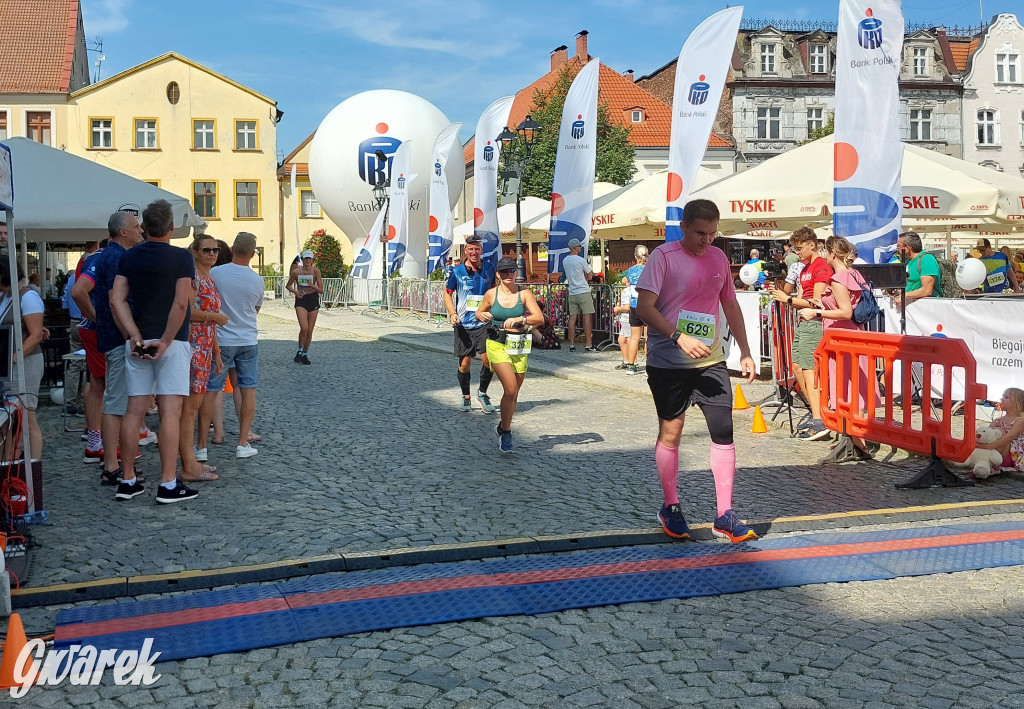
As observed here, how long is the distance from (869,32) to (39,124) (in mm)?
50062

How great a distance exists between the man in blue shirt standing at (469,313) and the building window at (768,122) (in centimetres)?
5058

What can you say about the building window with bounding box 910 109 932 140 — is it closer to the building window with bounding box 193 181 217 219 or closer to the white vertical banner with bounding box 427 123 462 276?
→ the building window with bounding box 193 181 217 219

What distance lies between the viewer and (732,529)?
19.2 feet

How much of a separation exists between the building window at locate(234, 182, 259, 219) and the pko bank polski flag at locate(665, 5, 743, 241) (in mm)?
44668

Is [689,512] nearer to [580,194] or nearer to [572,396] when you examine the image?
[572,396]

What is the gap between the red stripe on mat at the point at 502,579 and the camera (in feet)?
14.9

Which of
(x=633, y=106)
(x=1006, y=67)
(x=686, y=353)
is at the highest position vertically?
(x=1006, y=67)

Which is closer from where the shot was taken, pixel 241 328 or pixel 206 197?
pixel 241 328

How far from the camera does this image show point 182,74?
174ft

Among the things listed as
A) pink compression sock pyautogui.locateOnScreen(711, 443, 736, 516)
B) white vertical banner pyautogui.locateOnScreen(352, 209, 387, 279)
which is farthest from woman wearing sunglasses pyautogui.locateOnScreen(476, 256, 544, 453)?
white vertical banner pyautogui.locateOnScreen(352, 209, 387, 279)

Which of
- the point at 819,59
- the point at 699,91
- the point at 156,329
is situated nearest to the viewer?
the point at 156,329

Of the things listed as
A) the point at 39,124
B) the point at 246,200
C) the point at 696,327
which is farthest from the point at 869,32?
the point at 39,124

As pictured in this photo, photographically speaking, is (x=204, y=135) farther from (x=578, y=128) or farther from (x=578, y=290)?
(x=578, y=290)

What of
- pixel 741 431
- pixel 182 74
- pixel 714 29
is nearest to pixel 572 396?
Answer: pixel 741 431
